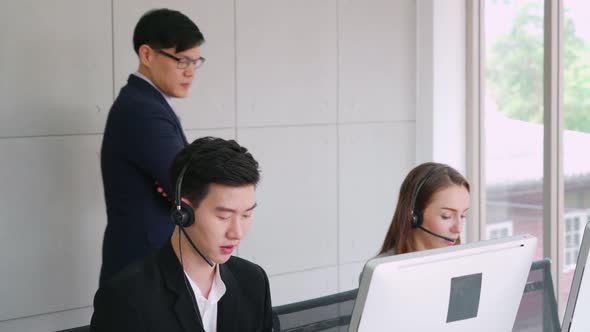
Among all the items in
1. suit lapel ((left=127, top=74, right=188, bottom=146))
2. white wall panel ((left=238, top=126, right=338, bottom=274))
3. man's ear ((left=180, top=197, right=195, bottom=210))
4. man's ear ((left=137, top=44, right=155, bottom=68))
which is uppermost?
man's ear ((left=137, top=44, right=155, bottom=68))

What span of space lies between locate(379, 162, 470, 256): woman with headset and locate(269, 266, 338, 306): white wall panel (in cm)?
186

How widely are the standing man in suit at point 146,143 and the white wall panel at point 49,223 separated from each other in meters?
0.83

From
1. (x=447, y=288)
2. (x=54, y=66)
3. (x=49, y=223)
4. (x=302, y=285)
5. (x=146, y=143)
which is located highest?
(x=54, y=66)

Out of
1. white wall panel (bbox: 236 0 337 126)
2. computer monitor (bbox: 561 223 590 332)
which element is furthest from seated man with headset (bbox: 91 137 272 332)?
white wall panel (bbox: 236 0 337 126)

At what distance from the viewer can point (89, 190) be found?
3877 mm

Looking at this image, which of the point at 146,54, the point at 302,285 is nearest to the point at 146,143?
the point at 146,54

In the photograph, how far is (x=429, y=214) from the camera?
2.75m

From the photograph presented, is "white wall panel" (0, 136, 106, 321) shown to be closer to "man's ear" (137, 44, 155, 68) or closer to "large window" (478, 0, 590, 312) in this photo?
"man's ear" (137, 44, 155, 68)

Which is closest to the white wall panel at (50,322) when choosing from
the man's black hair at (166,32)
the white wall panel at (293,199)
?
the white wall panel at (293,199)

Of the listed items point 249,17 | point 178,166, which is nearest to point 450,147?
point 249,17

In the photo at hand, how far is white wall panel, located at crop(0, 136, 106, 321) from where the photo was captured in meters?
3.67

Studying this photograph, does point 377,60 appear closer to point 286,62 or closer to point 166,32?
point 286,62

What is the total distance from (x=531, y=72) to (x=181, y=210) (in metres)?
3.17

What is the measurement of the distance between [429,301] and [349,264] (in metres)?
3.23
